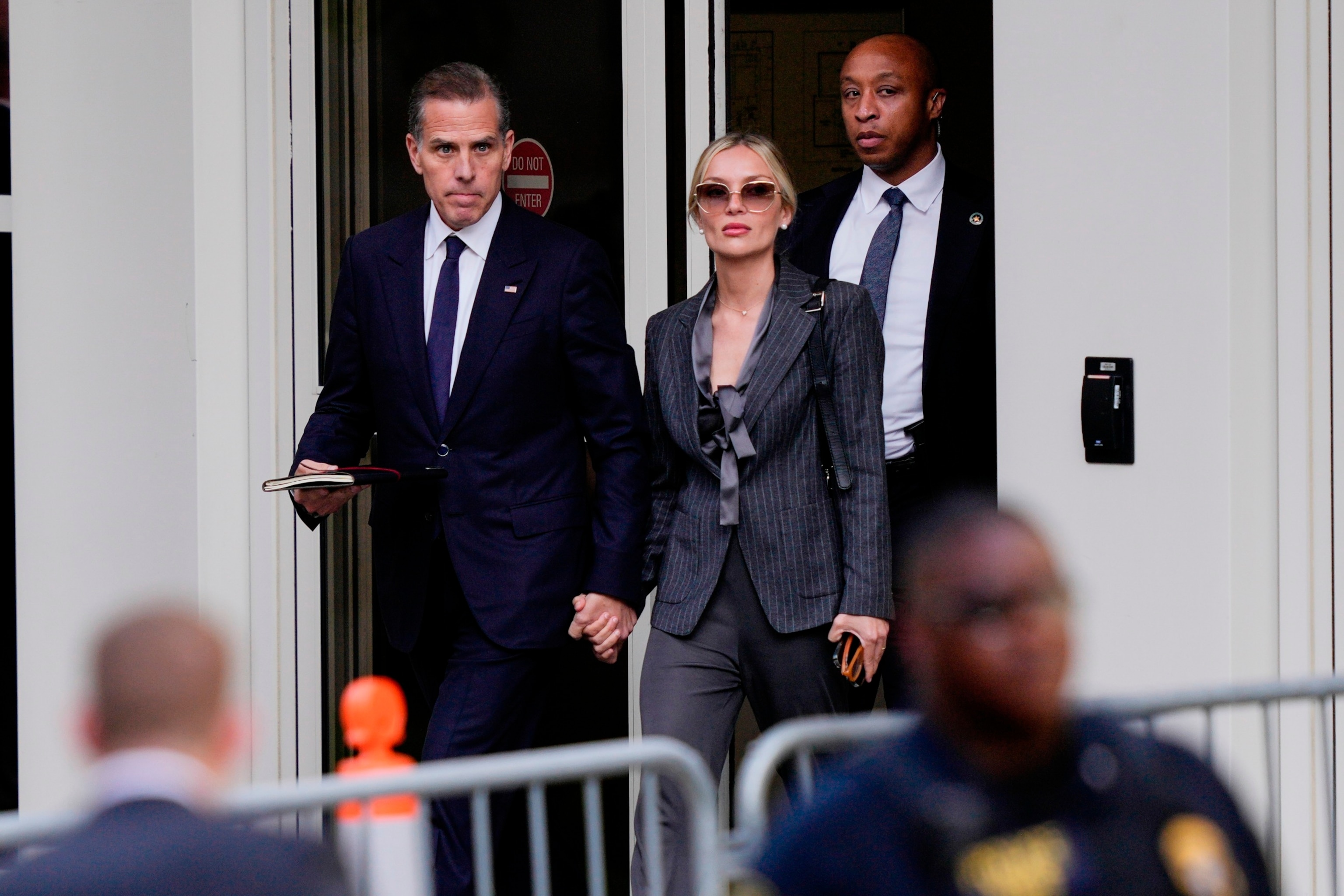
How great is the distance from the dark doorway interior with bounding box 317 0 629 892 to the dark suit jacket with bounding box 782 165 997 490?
74 cm

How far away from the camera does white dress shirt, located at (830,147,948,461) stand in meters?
4.16

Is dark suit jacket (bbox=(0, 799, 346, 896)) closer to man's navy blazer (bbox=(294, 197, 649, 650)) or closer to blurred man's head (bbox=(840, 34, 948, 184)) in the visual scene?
man's navy blazer (bbox=(294, 197, 649, 650))

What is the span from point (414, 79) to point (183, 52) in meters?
0.67

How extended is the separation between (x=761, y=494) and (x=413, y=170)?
6.45 ft

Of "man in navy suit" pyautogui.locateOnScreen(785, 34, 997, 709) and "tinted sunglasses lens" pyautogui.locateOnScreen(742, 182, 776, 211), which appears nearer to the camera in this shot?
"tinted sunglasses lens" pyautogui.locateOnScreen(742, 182, 776, 211)

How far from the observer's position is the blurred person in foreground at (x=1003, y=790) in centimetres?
182

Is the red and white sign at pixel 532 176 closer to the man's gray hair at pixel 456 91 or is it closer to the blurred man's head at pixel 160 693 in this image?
the man's gray hair at pixel 456 91

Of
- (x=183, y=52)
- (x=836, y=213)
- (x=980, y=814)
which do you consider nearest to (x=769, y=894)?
(x=980, y=814)

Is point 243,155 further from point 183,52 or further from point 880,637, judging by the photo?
point 880,637

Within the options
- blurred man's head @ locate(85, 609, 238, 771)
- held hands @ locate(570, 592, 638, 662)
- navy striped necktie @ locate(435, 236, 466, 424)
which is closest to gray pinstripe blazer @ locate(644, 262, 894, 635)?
held hands @ locate(570, 592, 638, 662)

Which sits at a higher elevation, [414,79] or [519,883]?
[414,79]

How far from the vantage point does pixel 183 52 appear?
5043 mm

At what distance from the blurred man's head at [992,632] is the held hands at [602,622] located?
6.64ft

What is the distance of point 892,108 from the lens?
4367mm
